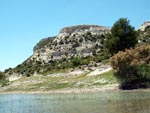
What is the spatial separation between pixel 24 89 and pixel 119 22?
120ft

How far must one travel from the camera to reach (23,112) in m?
38.1

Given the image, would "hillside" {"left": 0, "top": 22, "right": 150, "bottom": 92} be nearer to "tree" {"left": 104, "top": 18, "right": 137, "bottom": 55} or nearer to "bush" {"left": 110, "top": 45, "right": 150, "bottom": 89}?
"bush" {"left": 110, "top": 45, "right": 150, "bottom": 89}

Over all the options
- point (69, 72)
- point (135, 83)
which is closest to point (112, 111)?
point (135, 83)

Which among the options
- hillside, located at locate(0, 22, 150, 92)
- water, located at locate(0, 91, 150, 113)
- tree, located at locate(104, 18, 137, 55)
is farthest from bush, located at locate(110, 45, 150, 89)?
tree, located at locate(104, 18, 137, 55)

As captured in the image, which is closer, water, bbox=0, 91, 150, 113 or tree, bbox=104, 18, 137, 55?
water, bbox=0, 91, 150, 113

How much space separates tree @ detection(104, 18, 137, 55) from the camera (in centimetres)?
11281

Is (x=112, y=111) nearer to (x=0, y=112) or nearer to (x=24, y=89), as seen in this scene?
(x=0, y=112)

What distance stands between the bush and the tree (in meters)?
30.5

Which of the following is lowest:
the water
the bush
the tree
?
the water

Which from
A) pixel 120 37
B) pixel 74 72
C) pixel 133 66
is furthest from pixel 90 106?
pixel 74 72

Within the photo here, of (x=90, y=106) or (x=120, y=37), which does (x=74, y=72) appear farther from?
(x=90, y=106)

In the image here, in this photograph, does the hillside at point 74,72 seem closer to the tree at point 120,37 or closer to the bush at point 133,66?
the bush at point 133,66

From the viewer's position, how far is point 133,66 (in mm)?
81000

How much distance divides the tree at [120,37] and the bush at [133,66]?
100ft
